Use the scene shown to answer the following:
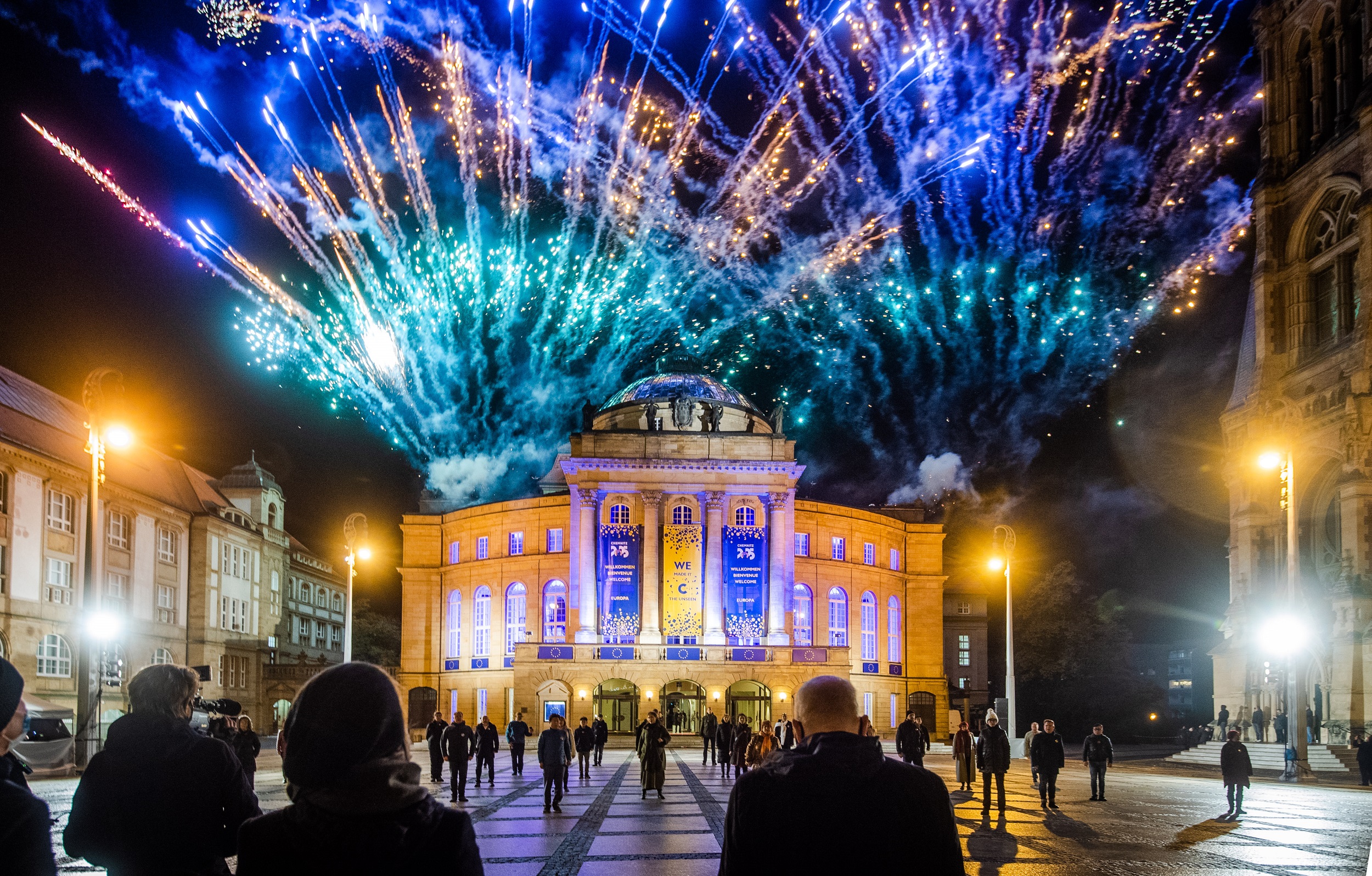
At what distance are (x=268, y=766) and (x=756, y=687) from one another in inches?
1077

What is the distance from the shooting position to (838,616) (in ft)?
222

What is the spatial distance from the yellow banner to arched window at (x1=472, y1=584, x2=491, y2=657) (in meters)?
13.9

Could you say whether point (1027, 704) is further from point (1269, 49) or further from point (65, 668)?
point (65, 668)

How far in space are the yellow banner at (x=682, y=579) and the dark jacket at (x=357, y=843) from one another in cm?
5543

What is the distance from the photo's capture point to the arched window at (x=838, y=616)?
6731 centimetres

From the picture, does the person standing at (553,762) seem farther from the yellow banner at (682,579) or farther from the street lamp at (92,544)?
the yellow banner at (682,579)

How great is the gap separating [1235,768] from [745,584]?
40693 millimetres

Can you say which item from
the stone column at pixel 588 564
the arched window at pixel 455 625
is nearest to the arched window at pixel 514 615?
the arched window at pixel 455 625

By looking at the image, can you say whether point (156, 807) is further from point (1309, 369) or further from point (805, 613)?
point (805, 613)

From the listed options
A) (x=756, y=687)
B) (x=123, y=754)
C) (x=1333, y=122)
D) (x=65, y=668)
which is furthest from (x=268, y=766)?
(x=1333, y=122)

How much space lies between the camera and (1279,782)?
1156 inches

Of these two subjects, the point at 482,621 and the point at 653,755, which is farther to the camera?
the point at 482,621

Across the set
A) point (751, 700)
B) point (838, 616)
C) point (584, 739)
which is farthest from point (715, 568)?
point (584, 739)

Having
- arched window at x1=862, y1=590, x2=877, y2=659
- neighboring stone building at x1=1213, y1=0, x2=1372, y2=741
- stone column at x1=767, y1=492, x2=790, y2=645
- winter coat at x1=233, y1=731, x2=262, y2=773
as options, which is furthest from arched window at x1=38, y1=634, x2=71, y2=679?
neighboring stone building at x1=1213, y1=0, x2=1372, y2=741
